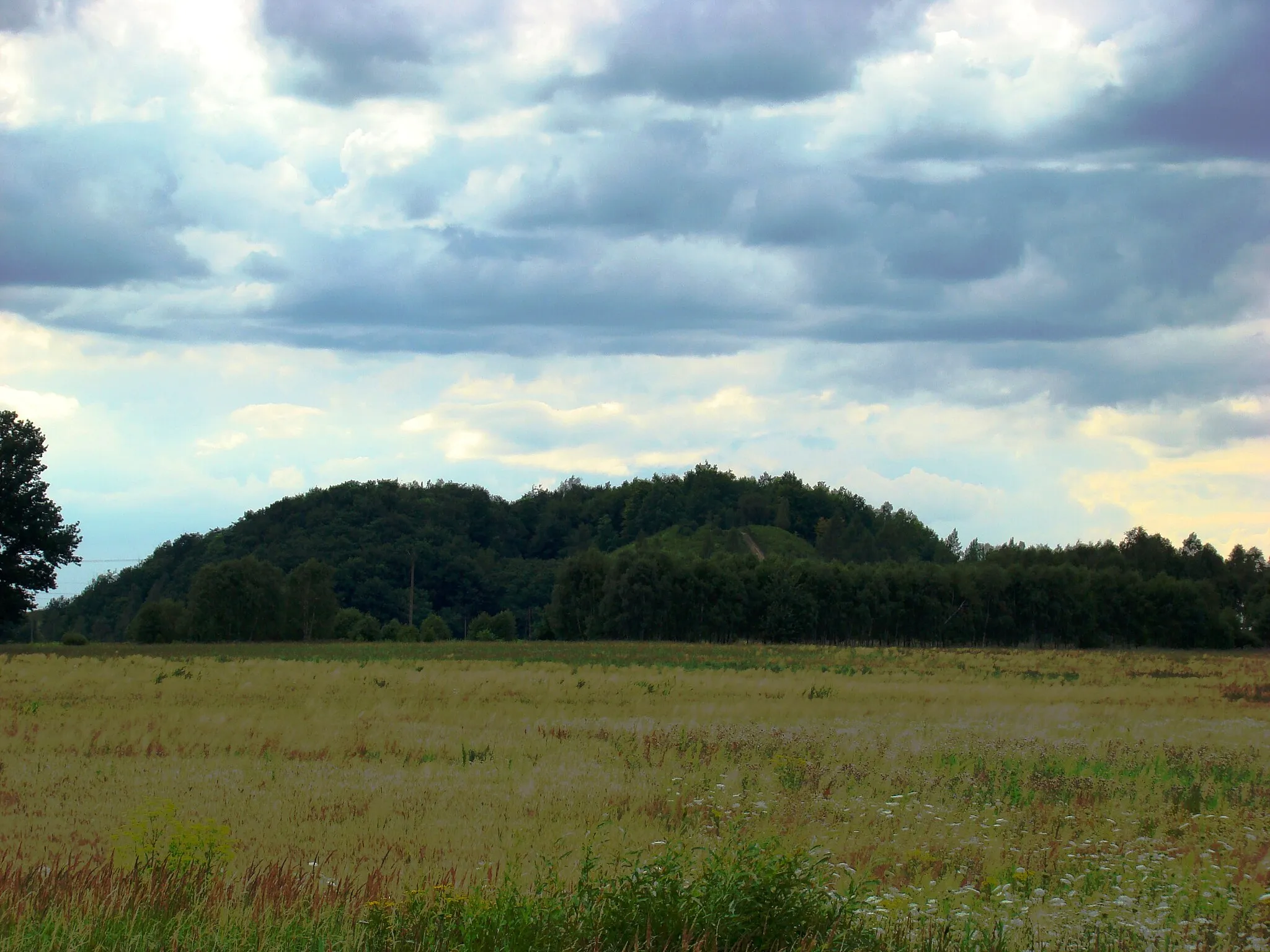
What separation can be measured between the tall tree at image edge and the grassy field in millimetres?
40425

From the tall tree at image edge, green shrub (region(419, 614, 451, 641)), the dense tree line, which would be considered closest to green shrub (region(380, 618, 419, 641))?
green shrub (region(419, 614, 451, 641))

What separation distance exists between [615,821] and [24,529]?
6668cm

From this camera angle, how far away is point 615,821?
48.4 feet

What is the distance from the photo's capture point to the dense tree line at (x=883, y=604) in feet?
437

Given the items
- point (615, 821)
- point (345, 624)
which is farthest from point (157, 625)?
point (615, 821)

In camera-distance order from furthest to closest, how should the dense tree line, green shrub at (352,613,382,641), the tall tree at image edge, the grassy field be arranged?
the dense tree line < green shrub at (352,613,382,641) < the tall tree at image edge < the grassy field

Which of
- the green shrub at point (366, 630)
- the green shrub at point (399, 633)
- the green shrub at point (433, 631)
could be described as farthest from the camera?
the green shrub at point (366, 630)

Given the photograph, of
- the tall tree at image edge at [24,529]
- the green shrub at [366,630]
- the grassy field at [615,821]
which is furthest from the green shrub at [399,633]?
the grassy field at [615,821]

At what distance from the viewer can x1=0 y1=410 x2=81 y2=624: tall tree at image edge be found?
70.1 meters

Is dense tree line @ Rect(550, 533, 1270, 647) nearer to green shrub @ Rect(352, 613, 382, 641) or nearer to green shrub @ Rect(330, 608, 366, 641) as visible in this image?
green shrub @ Rect(352, 613, 382, 641)

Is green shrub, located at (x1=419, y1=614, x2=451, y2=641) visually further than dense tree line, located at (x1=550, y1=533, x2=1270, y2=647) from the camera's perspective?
No

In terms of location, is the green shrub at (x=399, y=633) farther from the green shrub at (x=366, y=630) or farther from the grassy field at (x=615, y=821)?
the grassy field at (x=615, y=821)

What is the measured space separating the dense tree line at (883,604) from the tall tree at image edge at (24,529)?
65.4 meters

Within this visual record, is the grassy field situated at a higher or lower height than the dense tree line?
lower
